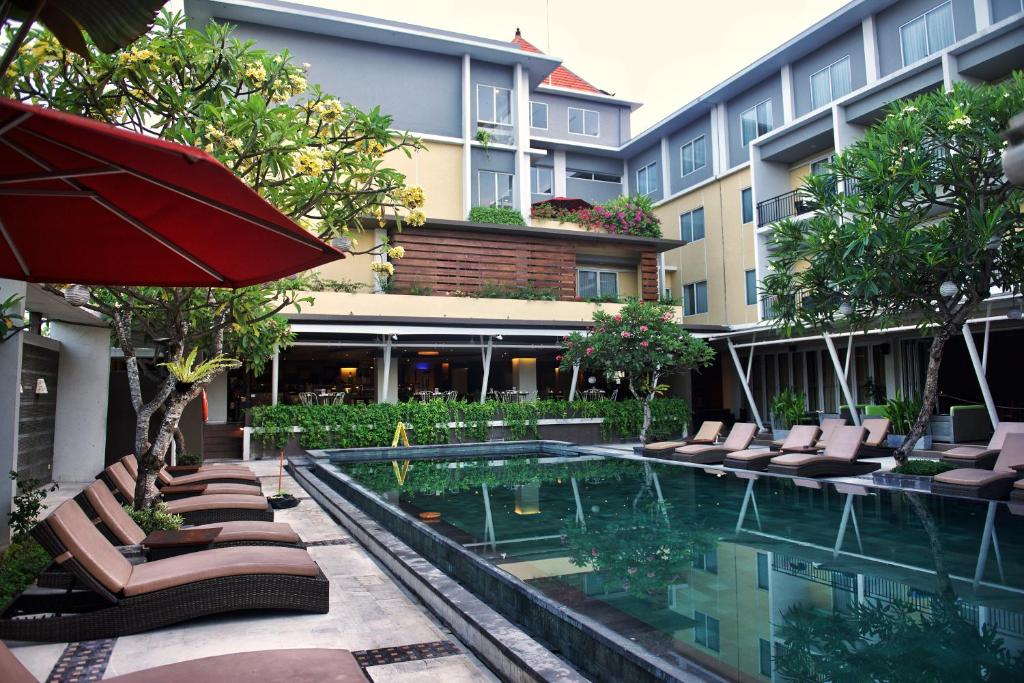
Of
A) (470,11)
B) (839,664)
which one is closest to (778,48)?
(839,664)

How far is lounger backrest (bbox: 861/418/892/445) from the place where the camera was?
14242mm

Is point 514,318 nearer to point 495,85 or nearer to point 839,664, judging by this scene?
point 495,85

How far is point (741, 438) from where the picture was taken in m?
15.5

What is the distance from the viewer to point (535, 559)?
6.99m

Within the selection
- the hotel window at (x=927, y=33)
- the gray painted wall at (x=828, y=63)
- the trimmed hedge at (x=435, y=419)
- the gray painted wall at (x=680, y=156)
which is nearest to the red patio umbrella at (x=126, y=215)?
the trimmed hedge at (x=435, y=419)

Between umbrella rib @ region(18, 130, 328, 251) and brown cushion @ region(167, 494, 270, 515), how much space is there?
4.86 metres

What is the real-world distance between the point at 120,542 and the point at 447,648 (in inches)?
124

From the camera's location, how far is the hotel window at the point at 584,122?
3059cm

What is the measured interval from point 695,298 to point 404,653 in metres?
25.1

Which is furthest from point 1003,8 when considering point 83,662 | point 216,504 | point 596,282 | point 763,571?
point 83,662

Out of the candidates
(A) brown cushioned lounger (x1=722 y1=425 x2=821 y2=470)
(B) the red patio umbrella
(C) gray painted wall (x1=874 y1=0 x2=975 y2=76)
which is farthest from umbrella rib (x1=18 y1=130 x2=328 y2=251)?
(C) gray painted wall (x1=874 y1=0 x2=975 y2=76)

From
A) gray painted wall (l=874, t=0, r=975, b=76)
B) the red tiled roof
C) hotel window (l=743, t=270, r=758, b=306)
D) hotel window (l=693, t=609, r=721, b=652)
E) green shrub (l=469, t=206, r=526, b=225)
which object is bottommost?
hotel window (l=693, t=609, r=721, b=652)

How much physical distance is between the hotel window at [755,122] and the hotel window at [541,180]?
303 inches

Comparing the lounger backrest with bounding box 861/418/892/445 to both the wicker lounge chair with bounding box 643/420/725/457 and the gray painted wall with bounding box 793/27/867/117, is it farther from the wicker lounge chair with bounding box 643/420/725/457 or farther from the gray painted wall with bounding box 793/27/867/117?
the gray painted wall with bounding box 793/27/867/117
